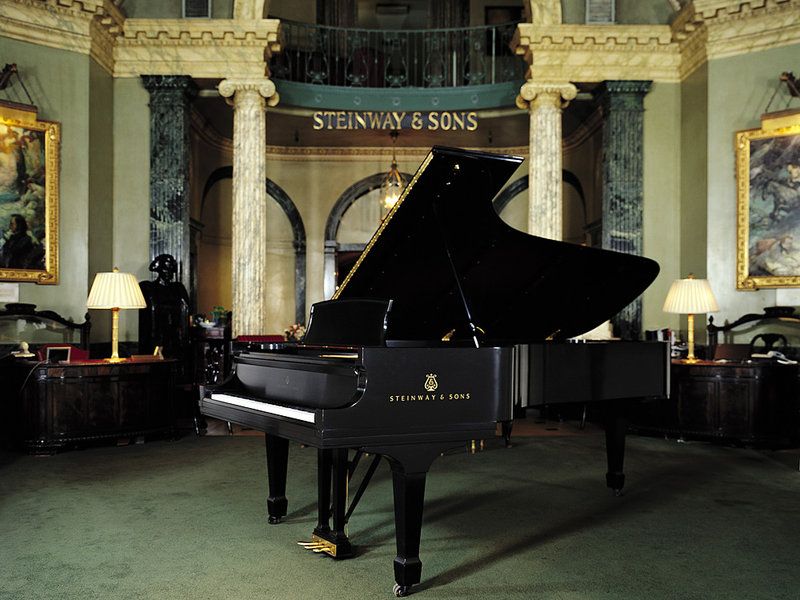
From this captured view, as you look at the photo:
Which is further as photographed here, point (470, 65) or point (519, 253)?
point (470, 65)

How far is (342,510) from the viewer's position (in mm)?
3852

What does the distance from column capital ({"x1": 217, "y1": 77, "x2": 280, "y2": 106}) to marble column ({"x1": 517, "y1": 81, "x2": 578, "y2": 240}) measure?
3112mm

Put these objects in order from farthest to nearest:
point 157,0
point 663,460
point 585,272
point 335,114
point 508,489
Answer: point 335,114
point 157,0
point 663,460
point 508,489
point 585,272

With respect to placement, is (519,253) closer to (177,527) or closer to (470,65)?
(177,527)

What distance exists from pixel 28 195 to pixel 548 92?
Result: 614 centimetres

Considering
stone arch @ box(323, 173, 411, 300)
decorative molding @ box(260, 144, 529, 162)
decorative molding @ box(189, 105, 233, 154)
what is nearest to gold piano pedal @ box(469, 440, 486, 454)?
decorative molding @ box(189, 105, 233, 154)

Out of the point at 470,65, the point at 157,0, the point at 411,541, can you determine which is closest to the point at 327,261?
the point at 470,65

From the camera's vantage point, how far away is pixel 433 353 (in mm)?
3373

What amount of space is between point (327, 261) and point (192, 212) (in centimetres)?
298

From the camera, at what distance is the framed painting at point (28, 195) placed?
834 centimetres

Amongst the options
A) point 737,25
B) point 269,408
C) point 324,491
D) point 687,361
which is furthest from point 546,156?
point 269,408

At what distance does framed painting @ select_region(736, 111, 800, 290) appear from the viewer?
841cm

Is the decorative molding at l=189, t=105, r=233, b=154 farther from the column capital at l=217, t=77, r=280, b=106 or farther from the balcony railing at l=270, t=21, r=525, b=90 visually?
the balcony railing at l=270, t=21, r=525, b=90

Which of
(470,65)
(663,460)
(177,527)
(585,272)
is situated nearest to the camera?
(177,527)
